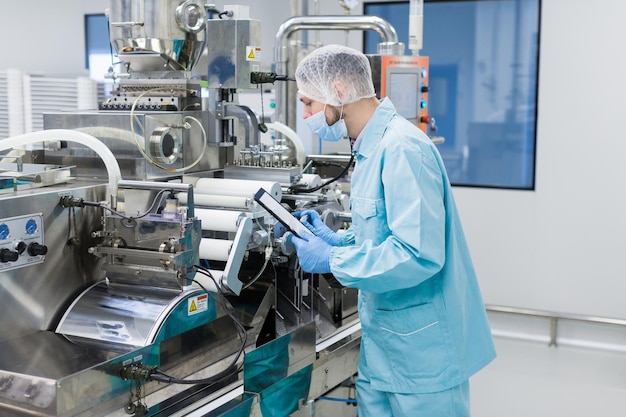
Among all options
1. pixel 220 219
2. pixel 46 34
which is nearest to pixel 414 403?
pixel 220 219

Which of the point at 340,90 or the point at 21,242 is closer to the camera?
the point at 21,242

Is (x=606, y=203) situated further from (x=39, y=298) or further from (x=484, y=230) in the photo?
(x=39, y=298)

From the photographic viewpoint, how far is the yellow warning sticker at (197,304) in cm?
174

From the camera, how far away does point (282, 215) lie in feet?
6.07

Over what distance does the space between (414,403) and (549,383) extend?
2.14 meters

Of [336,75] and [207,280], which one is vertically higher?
[336,75]

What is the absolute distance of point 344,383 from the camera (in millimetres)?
2373

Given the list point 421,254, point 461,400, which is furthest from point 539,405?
point 421,254

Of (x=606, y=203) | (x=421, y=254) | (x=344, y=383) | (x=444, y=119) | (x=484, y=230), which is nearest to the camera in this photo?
(x=421, y=254)

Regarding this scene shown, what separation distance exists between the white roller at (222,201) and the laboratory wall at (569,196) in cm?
210

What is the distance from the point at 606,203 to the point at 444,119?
1.12 m

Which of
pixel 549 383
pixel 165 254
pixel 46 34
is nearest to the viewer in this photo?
pixel 165 254

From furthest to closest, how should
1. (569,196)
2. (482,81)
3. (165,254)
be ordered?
(482,81) → (569,196) → (165,254)

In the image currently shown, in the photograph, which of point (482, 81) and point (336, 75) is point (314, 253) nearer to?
point (336, 75)
